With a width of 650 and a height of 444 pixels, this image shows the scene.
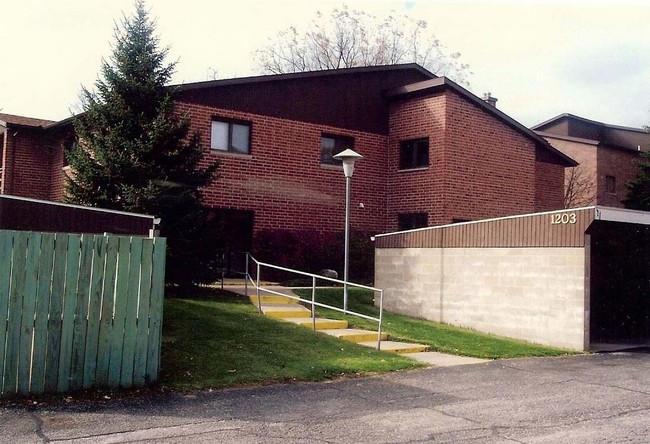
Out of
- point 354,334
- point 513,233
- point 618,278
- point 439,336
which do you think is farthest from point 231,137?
point 618,278

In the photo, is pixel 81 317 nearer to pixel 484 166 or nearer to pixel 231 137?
pixel 231 137

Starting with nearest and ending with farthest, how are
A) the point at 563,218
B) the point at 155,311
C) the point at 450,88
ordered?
the point at 155,311 < the point at 563,218 < the point at 450,88

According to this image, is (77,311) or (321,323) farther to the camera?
(321,323)

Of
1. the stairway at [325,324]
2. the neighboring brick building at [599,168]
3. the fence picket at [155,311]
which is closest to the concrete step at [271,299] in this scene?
the stairway at [325,324]

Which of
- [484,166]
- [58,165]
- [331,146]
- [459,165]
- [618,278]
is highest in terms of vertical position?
[331,146]

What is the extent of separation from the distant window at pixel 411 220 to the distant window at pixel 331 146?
9.02 feet

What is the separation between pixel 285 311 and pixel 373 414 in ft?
21.2

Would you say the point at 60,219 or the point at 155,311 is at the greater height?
the point at 60,219

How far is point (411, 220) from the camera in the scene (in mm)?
21703

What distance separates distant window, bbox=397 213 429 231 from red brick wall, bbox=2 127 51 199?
12.0m

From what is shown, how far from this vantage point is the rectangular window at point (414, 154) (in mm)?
21359

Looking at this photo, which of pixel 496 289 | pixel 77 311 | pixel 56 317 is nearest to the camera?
pixel 56 317

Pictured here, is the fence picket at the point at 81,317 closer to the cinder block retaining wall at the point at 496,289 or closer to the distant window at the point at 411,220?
the cinder block retaining wall at the point at 496,289

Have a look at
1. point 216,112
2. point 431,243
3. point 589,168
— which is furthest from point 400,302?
→ point 589,168
